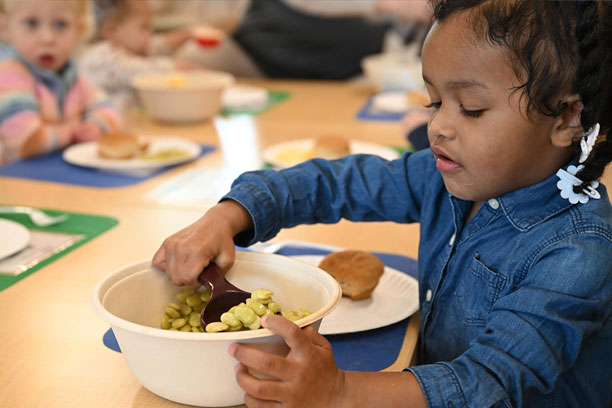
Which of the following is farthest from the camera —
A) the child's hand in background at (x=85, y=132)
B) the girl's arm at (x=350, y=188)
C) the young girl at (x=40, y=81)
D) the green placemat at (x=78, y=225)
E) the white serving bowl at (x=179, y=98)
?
the white serving bowl at (x=179, y=98)

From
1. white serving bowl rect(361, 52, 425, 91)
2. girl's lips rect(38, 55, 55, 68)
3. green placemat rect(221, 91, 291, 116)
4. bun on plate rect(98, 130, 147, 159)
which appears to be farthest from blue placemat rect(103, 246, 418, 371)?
white serving bowl rect(361, 52, 425, 91)

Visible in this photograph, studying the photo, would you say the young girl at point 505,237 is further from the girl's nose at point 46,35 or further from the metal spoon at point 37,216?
the girl's nose at point 46,35

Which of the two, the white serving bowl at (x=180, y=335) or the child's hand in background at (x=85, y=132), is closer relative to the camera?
the white serving bowl at (x=180, y=335)

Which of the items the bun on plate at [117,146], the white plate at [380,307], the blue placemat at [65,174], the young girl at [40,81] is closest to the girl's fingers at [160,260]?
the white plate at [380,307]

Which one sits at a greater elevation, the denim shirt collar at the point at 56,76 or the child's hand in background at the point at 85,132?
the denim shirt collar at the point at 56,76

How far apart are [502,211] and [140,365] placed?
46cm

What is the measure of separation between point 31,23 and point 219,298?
120 cm

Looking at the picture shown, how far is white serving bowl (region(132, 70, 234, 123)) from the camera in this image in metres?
1.94

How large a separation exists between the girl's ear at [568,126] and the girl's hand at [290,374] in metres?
0.36

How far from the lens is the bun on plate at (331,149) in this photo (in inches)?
60.9

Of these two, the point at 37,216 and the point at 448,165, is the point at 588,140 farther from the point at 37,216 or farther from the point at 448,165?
the point at 37,216

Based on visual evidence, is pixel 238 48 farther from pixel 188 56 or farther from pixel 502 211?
pixel 502 211

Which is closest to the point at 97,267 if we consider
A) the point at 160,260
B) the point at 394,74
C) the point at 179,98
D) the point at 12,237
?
the point at 12,237

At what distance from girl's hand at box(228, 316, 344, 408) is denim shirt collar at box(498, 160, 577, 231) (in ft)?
1.03
